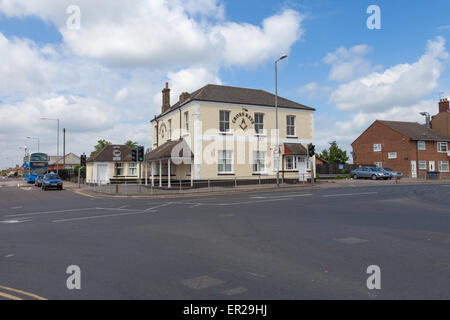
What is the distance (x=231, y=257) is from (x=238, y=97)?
2544cm

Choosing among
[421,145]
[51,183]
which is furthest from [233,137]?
[421,145]

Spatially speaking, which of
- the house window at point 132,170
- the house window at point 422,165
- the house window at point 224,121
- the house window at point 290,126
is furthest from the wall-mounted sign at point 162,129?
the house window at point 422,165

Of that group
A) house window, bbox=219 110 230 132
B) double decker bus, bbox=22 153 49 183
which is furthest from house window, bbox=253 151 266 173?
double decker bus, bbox=22 153 49 183

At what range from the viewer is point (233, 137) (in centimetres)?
2966

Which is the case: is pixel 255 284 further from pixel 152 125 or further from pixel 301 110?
pixel 152 125

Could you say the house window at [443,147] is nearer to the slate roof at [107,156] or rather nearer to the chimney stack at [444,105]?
the chimney stack at [444,105]

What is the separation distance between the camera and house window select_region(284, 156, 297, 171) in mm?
32031

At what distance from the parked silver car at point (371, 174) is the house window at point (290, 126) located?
1597 cm

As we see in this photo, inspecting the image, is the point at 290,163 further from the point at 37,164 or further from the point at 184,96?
the point at 37,164

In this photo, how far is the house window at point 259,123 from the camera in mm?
30812

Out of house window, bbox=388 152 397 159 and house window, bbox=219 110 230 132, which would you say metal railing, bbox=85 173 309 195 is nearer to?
house window, bbox=219 110 230 132
